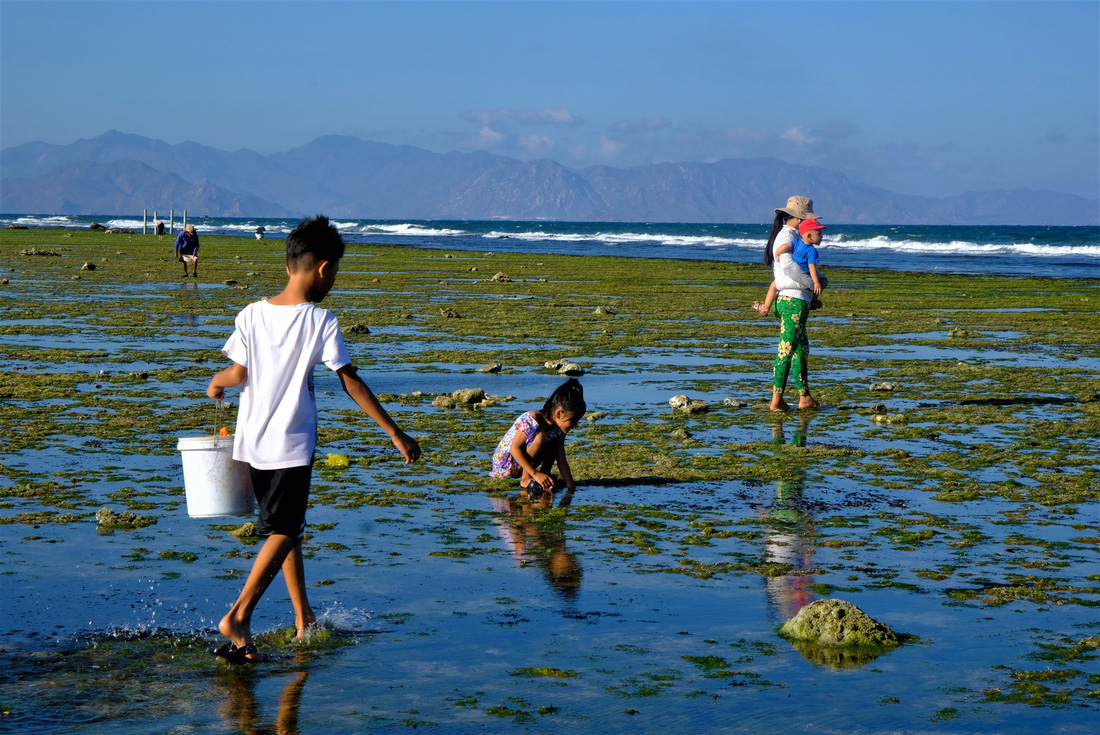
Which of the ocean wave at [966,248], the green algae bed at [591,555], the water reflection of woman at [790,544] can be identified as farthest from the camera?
the ocean wave at [966,248]

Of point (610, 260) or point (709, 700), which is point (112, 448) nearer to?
point (709, 700)

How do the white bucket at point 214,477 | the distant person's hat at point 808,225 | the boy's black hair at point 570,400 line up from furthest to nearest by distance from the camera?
the distant person's hat at point 808,225, the boy's black hair at point 570,400, the white bucket at point 214,477

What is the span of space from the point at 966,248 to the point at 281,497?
8929 centimetres

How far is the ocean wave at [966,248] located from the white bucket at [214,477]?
8009 cm

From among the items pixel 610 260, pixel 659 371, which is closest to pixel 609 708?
pixel 659 371

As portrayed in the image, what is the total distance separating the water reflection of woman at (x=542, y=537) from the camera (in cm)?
661

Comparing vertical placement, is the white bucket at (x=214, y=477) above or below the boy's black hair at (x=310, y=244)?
below

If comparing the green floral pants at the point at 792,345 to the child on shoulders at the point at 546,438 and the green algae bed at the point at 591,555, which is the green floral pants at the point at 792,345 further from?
the child on shoulders at the point at 546,438

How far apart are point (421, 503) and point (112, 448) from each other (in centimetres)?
302

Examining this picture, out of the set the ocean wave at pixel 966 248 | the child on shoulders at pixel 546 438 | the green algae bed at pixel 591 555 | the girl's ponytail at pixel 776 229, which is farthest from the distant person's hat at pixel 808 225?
the ocean wave at pixel 966 248

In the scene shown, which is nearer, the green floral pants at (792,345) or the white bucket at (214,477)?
the white bucket at (214,477)

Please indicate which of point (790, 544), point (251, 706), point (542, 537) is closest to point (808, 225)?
point (790, 544)

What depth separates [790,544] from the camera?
739cm

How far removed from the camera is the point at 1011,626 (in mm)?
5895
